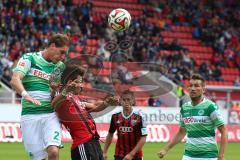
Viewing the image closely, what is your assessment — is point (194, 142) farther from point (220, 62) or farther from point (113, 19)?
point (220, 62)

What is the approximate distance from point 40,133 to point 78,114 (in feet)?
3.59

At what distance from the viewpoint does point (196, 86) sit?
30.6 ft

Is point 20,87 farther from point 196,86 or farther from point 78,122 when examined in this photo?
point 196,86

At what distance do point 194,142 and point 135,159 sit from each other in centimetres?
131

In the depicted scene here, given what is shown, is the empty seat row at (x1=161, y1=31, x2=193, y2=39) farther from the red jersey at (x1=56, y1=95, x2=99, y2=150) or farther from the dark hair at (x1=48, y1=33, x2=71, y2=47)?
the red jersey at (x1=56, y1=95, x2=99, y2=150)

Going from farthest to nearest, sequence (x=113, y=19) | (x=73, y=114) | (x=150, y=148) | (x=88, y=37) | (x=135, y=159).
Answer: (x=88, y=37)
(x=150, y=148)
(x=113, y=19)
(x=135, y=159)
(x=73, y=114)

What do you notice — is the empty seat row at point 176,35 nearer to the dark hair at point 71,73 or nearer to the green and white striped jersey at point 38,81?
the green and white striped jersey at point 38,81

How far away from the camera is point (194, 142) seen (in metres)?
9.39

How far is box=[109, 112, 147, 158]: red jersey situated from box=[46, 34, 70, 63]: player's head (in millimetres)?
1527

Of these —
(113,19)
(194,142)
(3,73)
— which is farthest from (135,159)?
(3,73)

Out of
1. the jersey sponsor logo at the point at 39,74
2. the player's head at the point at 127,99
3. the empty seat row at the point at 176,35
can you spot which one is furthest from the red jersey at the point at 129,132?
the empty seat row at the point at 176,35

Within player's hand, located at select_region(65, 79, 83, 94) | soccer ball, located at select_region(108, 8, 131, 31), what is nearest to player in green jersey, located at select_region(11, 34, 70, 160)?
player's hand, located at select_region(65, 79, 83, 94)

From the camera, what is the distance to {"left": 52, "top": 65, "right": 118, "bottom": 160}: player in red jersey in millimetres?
8500

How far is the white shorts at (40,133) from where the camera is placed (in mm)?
9461
